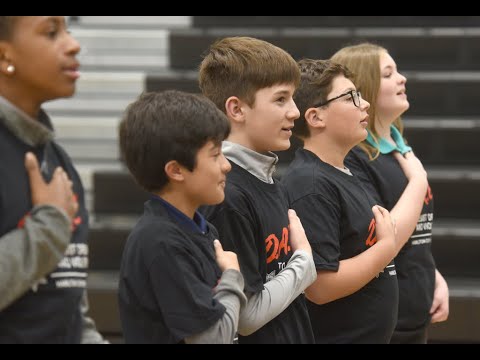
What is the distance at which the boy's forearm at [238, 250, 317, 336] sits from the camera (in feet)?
5.56

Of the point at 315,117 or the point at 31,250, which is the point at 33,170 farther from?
the point at 315,117

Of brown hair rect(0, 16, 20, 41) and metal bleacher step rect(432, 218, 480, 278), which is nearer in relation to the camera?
brown hair rect(0, 16, 20, 41)

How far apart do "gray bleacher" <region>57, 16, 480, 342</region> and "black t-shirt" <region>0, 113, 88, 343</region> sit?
2315mm

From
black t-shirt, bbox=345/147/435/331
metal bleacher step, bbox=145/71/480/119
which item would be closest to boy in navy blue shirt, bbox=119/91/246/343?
black t-shirt, bbox=345/147/435/331

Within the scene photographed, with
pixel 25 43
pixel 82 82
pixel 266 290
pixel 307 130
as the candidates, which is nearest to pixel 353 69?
pixel 307 130

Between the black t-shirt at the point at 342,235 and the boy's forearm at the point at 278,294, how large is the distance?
0.21m

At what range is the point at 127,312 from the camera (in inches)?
59.8

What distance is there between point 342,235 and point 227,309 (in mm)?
586

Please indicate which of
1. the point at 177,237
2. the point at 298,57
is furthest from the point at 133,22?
the point at 177,237

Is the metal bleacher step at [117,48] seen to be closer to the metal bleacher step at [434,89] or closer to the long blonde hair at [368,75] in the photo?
the metal bleacher step at [434,89]

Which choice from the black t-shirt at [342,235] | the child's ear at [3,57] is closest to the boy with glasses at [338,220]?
the black t-shirt at [342,235]

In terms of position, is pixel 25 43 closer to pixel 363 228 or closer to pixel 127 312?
pixel 127 312

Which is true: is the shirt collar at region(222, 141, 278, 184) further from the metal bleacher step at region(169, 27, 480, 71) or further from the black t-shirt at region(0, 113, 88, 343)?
the metal bleacher step at region(169, 27, 480, 71)

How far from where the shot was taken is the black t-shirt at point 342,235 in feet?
6.62
